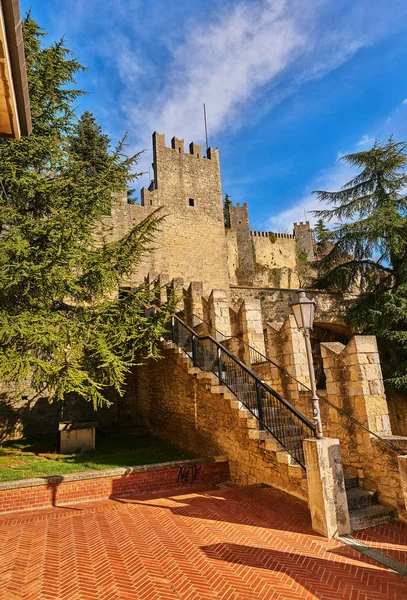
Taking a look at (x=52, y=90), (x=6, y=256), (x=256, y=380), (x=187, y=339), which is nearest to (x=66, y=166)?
(x=52, y=90)

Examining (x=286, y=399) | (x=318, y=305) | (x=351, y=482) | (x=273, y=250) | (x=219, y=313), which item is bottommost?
(x=351, y=482)

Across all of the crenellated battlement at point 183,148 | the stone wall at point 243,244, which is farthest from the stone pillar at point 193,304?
the stone wall at point 243,244

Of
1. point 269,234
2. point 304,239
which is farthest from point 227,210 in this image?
point 304,239

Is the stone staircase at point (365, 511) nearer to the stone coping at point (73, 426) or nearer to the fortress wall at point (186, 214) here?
the stone coping at point (73, 426)

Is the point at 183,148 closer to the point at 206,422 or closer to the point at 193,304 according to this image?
the point at 193,304

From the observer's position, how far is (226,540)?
4832 mm

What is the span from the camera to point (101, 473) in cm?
741

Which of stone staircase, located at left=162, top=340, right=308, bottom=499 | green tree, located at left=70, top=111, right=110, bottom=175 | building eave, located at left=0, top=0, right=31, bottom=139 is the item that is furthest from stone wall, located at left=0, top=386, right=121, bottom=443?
green tree, located at left=70, top=111, right=110, bottom=175

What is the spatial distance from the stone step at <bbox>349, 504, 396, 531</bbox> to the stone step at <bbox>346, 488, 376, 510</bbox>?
3.1 inches

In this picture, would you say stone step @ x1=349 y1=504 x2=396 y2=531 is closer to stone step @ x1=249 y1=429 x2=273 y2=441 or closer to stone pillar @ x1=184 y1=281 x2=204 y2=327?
stone step @ x1=249 y1=429 x2=273 y2=441

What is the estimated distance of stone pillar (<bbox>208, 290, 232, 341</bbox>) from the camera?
10.5m

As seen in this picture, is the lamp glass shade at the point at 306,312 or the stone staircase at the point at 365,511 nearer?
the stone staircase at the point at 365,511

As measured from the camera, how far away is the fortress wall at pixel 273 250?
42531 mm

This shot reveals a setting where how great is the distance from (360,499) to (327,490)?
1.19 meters
